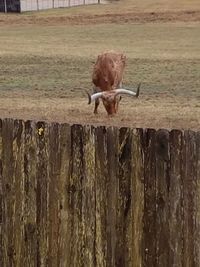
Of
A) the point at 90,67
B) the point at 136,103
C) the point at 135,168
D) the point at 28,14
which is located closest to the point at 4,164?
the point at 135,168

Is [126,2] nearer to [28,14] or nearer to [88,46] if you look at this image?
[28,14]

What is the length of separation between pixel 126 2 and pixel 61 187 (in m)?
75.9

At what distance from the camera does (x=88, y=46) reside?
41.9m

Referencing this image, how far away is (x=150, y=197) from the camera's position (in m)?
5.19

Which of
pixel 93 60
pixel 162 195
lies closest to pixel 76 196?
pixel 162 195

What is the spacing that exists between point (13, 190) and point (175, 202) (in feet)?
3.57

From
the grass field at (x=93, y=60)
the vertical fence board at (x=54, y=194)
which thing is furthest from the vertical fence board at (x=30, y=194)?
the grass field at (x=93, y=60)

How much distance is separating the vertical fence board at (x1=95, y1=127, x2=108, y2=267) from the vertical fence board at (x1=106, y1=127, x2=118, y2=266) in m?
0.03

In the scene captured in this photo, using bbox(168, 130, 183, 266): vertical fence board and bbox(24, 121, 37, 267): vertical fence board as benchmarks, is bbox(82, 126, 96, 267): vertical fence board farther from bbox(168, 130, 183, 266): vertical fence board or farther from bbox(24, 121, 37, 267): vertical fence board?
bbox(168, 130, 183, 266): vertical fence board

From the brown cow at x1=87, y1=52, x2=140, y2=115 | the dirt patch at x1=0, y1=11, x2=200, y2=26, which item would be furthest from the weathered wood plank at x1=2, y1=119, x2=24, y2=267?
the dirt patch at x1=0, y1=11, x2=200, y2=26

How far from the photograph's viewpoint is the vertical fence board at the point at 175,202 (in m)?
5.08

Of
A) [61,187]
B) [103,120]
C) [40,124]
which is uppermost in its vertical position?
[40,124]

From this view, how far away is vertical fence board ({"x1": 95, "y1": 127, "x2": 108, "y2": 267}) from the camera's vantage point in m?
5.33

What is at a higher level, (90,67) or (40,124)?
(40,124)
